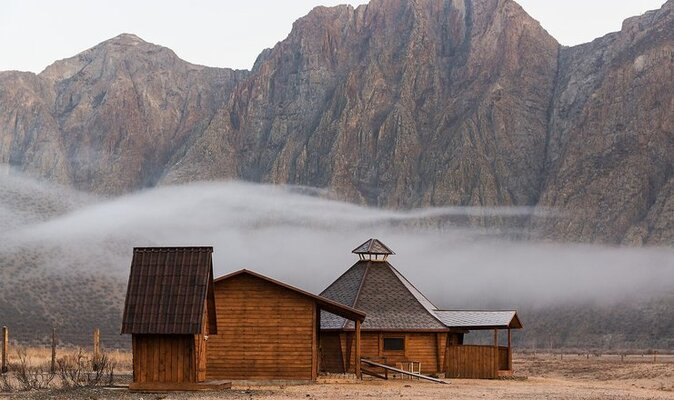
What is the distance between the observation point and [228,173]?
612 feet

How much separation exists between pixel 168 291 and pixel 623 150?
131784 millimetres

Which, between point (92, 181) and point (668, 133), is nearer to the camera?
point (668, 133)

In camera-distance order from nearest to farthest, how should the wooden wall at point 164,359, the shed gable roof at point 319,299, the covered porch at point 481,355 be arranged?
1. the wooden wall at point 164,359
2. the shed gable roof at point 319,299
3. the covered porch at point 481,355

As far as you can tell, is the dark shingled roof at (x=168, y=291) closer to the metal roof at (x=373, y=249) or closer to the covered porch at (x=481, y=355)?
the covered porch at (x=481, y=355)

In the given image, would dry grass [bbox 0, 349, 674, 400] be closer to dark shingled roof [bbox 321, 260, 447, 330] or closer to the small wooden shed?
the small wooden shed

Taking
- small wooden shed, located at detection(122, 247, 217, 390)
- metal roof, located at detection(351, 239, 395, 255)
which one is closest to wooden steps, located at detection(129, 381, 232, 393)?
small wooden shed, located at detection(122, 247, 217, 390)

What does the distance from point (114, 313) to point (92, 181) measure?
88.7 meters

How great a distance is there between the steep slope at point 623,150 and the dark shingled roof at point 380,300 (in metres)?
93.7

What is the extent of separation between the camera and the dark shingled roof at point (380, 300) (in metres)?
54.4

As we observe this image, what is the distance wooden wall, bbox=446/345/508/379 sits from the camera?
51.7 metres

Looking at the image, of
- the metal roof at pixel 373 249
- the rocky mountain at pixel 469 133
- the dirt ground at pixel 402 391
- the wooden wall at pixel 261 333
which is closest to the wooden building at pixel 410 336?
the metal roof at pixel 373 249

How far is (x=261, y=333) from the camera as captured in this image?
1727 inches

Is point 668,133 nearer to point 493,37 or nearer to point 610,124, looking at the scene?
point 610,124

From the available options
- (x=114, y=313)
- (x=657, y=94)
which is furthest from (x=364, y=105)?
(x=114, y=313)
